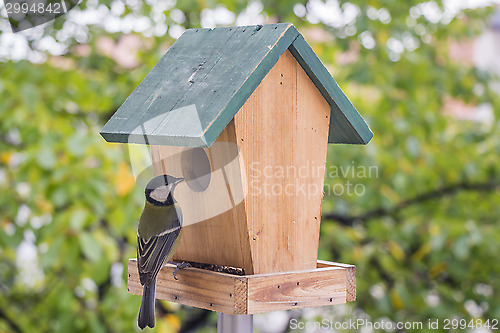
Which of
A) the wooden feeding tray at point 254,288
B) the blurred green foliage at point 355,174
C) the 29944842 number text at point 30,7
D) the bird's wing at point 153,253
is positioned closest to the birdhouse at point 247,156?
the wooden feeding tray at point 254,288

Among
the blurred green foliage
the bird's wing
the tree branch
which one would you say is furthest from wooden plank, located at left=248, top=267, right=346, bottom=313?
the tree branch

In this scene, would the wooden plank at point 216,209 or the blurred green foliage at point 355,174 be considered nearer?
the wooden plank at point 216,209

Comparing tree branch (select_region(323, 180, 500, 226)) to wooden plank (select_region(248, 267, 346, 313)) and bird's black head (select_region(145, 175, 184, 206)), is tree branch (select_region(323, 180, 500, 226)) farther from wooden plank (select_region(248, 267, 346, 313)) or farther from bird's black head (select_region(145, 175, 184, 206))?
bird's black head (select_region(145, 175, 184, 206))

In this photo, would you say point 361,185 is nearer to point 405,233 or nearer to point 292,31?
point 405,233

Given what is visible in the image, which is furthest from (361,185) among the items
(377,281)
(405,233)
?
(377,281)

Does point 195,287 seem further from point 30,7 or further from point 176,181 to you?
point 30,7

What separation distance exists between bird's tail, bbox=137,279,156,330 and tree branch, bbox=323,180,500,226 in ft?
7.22

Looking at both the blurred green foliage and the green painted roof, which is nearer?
the green painted roof

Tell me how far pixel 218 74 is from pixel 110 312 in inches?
67.0

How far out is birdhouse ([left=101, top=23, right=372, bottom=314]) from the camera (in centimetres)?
149

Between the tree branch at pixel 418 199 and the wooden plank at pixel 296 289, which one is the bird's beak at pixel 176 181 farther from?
the tree branch at pixel 418 199

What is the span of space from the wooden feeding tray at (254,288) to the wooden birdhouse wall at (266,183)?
0.07 metres

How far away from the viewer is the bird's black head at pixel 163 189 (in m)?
1.59

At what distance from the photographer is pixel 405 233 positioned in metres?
3.31
